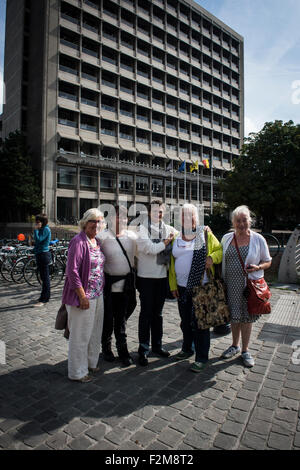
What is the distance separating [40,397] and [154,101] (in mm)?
46160

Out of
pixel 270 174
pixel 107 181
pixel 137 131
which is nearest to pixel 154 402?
pixel 270 174

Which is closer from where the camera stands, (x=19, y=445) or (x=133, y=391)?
(x=19, y=445)

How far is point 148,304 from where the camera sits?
140 inches

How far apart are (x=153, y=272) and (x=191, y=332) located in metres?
0.97

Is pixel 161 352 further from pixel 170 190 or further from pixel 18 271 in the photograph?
pixel 170 190

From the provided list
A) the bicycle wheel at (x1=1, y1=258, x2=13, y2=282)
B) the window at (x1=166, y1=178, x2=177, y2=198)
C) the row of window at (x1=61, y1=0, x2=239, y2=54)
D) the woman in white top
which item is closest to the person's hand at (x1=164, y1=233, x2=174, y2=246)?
the woman in white top

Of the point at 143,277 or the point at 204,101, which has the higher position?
the point at 204,101

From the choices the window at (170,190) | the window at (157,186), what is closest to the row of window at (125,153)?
the window at (157,186)

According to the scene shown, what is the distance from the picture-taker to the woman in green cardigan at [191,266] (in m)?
3.41

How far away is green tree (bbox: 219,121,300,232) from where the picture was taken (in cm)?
1991

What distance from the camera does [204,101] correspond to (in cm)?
5094

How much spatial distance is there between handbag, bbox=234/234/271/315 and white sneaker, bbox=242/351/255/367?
60 centimetres

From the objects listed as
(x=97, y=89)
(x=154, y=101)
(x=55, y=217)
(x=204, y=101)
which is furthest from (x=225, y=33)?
(x=55, y=217)
